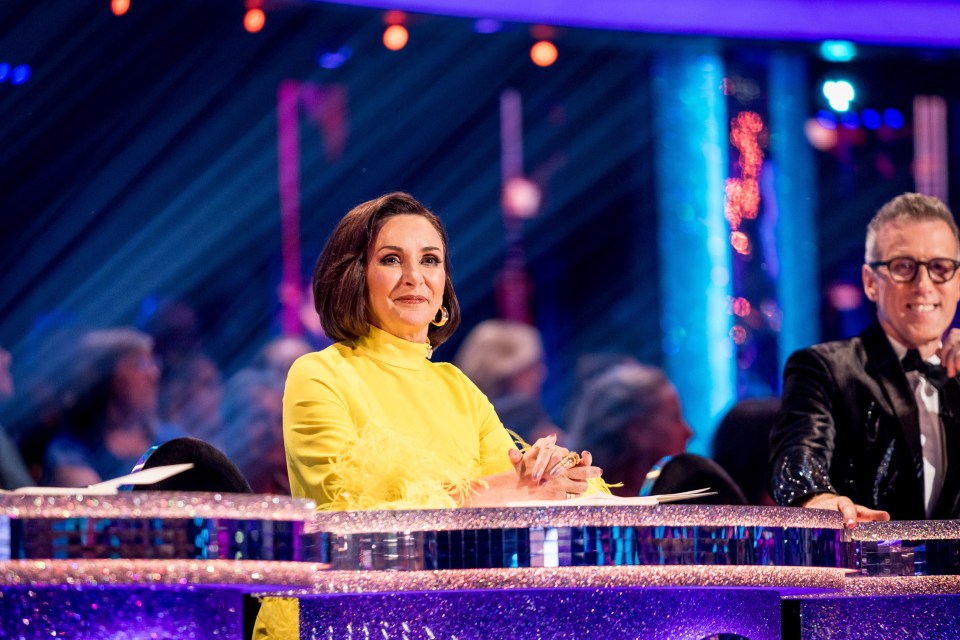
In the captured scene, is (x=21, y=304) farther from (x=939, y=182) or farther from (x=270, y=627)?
(x=939, y=182)

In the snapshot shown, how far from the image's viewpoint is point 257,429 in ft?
16.5

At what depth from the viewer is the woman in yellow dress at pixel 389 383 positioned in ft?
7.27

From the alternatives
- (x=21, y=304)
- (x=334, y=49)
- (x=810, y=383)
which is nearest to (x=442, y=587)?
(x=810, y=383)

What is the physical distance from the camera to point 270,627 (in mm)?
2031

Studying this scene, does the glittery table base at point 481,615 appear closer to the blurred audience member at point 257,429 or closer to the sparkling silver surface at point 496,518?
the sparkling silver surface at point 496,518

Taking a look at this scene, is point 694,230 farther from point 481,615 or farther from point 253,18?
point 481,615

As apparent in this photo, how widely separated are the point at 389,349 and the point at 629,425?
7.97ft

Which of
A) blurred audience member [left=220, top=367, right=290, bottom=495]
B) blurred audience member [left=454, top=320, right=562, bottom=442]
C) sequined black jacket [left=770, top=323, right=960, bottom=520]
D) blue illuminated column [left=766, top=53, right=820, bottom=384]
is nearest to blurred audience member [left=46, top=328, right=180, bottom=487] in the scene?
blurred audience member [left=220, top=367, right=290, bottom=495]

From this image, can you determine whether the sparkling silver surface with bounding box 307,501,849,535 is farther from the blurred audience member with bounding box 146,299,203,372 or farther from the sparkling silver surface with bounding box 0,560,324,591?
the blurred audience member with bounding box 146,299,203,372

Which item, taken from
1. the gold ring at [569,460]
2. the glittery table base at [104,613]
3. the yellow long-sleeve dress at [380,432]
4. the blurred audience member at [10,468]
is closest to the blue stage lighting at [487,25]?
the blurred audience member at [10,468]

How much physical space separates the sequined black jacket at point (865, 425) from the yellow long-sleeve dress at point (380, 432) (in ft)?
2.65

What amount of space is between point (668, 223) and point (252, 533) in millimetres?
5749

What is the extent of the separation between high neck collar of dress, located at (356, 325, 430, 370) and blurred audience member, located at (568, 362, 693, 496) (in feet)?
7.18

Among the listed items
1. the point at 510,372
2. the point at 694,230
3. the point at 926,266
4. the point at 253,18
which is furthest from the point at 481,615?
the point at 694,230
